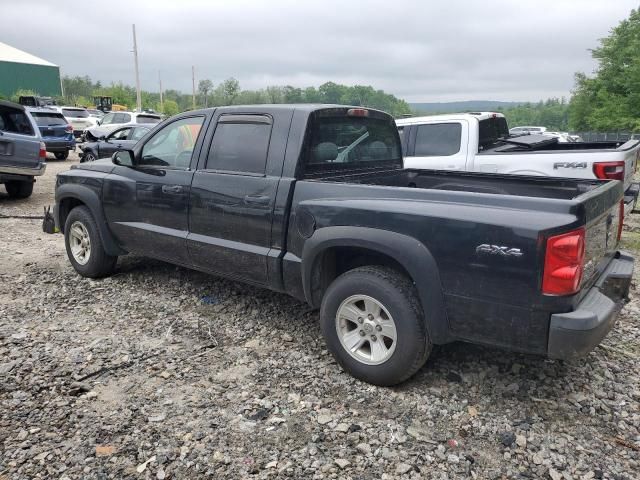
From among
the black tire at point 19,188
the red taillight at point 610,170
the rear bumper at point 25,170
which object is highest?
the red taillight at point 610,170

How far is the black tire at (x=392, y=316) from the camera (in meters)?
3.14

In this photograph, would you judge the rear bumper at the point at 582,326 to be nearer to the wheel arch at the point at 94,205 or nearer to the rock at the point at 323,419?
the rock at the point at 323,419

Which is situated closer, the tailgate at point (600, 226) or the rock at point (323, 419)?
the tailgate at point (600, 226)

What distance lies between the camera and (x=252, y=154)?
13.3 feet

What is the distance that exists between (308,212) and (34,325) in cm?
256

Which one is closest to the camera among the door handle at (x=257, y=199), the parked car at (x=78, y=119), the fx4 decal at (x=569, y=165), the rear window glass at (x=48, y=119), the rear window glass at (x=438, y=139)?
the door handle at (x=257, y=199)

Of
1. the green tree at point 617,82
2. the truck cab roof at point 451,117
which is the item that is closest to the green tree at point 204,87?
the green tree at point 617,82

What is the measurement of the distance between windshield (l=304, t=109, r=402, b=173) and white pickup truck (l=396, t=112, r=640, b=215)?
2107 mm

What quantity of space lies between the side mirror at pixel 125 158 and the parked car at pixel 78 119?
21380 mm

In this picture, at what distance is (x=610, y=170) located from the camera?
5906mm

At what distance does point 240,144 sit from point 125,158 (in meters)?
1.47

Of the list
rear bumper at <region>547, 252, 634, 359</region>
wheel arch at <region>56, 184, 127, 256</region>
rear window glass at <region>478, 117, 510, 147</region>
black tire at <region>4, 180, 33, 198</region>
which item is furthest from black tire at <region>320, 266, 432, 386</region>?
black tire at <region>4, 180, 33, 198</region>

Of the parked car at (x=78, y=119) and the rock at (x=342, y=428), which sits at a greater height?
the parked car at (x=78, y=119)

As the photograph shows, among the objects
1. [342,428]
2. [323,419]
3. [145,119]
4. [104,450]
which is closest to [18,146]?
[104,450]
